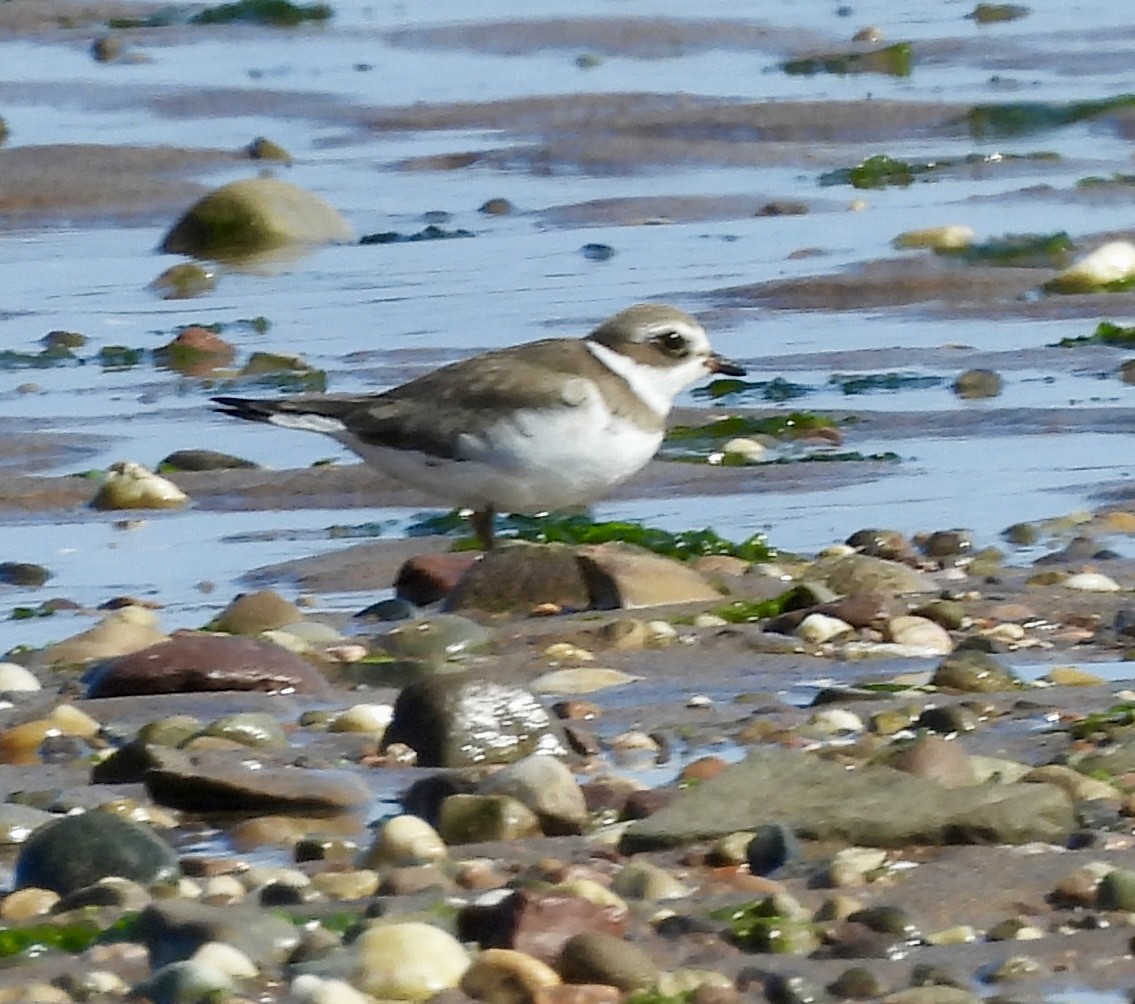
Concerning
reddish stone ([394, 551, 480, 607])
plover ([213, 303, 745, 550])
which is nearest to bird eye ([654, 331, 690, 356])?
plover ([213, 303, 745, 550])

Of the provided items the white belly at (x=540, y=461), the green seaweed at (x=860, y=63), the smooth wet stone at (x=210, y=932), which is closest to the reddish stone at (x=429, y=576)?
the white belly at (x=540, y=461)

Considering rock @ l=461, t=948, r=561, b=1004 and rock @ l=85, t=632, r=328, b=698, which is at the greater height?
rock @ l=461, t=948, r=561, b=1004

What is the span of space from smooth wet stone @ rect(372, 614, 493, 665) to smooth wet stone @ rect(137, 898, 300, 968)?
71.1 inches

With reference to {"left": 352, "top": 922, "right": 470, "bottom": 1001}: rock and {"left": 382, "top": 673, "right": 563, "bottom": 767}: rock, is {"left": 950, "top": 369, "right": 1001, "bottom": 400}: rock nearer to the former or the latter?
{"left": 382, "top": 673, "right": 563, "bottom": 767}: rock

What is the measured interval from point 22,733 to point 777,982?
1.81 metres

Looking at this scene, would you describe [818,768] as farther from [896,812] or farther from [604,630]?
[604,630]

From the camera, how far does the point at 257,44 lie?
1770cm

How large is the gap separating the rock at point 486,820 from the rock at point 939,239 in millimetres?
6267

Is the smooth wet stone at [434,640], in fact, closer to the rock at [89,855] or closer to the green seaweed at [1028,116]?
the rock at [89,855]

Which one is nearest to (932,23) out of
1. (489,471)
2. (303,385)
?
(303,385)

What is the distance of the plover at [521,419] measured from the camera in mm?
5836

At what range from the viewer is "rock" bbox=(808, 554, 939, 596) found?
5406 mm

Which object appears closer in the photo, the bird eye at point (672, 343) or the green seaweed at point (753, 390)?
the bird eye at point (672, 343)

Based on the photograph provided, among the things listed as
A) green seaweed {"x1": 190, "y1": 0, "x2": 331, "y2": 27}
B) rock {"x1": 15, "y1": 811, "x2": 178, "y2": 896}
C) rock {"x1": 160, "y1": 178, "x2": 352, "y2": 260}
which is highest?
rock {"x1": 15, "y1": 811, "x2": 178, "y2": 896}
